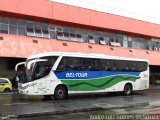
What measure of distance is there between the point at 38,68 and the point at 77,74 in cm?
316

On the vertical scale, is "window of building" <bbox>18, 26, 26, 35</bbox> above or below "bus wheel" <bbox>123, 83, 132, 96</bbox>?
above

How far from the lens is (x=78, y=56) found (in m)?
23.9

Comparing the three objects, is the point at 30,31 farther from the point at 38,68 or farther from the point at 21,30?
the point at 38,68

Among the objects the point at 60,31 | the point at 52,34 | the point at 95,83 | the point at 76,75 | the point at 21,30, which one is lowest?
the point at 95,83

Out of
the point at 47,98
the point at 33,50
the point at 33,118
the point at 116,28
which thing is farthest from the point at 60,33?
the point at 33,118

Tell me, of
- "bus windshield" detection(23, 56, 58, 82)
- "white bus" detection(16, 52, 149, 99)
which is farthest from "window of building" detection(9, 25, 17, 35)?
"bus windshield" detection(23, 56, 58, 82)

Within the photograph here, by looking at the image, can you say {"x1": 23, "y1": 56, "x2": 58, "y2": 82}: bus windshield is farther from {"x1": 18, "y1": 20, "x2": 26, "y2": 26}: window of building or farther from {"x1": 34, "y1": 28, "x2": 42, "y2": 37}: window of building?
{"x1": 34, "y1": 28, "x2": 42, "y2": 37}: window of building

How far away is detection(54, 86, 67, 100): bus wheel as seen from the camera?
2222 cm

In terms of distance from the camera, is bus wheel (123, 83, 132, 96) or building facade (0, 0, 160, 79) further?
building facade (0, 0, 160, 79)

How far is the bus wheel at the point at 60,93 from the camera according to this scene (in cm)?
2222

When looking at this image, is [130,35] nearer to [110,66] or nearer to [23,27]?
[23,27]

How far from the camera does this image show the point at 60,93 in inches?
885

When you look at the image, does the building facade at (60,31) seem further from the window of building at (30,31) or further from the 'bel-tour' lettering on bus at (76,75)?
the 'bel-tour' lettering on bus at (76,75)

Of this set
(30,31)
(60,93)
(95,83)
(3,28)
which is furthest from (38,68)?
(30,31)
